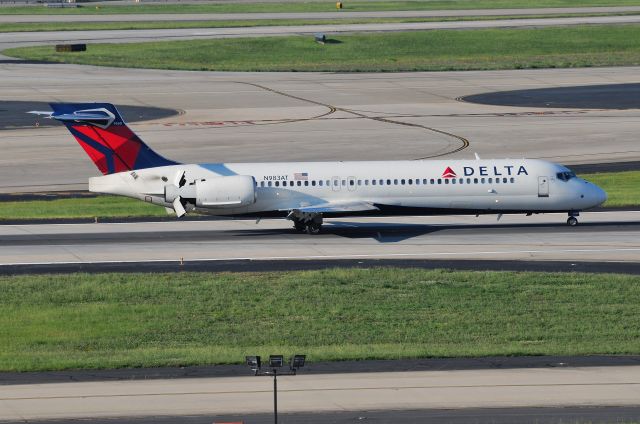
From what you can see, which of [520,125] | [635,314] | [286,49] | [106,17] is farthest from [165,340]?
[106,17]

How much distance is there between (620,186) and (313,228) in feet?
67.4

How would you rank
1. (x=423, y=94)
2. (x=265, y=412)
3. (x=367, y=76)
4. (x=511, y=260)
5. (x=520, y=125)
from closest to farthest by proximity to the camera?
(x=265, y=412), (x=511, y=260), (x=520, y=125), (x=423, y=94), (x=367, y=76)

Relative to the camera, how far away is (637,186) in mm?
66625

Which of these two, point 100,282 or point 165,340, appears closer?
point 165,340

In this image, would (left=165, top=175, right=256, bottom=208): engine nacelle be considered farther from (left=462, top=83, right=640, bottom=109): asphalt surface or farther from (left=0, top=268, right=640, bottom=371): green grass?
(left=462, top=83, right=640, bottom=109): asphalt surface

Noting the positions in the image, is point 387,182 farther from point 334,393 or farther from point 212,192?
point 334,393

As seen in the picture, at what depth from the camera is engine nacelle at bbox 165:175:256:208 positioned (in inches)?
2079

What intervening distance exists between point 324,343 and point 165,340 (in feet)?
16.2

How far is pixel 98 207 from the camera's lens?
63.1 m

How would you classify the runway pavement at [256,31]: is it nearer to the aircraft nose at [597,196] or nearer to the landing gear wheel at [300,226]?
the landing gear wheel at [300,226]

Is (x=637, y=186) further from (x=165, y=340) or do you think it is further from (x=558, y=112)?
(x=165, y=340)

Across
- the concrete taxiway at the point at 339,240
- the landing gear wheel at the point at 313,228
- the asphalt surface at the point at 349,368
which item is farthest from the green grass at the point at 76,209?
the asphalt surface at the point at 349,368

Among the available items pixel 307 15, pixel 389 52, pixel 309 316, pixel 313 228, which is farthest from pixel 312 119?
pixel 307 15

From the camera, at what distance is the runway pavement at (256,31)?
448ft
